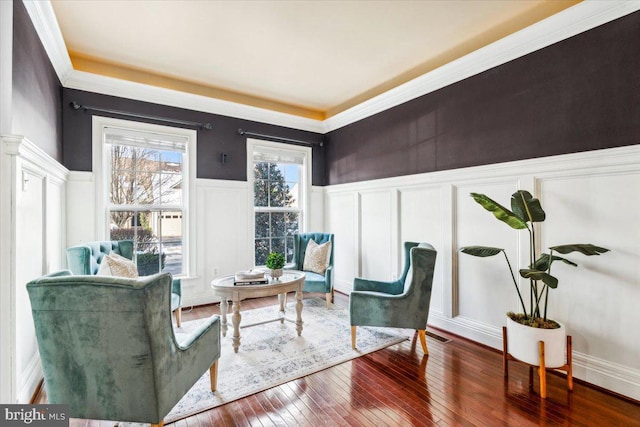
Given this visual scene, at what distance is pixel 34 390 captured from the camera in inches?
85.5

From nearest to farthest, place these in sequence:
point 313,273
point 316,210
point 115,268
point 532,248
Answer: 1. point 532,248
2. point 115,268
3. point 313,273
4. point 316,210

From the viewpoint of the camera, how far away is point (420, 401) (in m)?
2.06

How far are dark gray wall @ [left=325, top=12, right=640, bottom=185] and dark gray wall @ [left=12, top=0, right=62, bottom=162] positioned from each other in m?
3.56

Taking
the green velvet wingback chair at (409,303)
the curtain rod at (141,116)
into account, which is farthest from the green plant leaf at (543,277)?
the curtain rod at (141,116)

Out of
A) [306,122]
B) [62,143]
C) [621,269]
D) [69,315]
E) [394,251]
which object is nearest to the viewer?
[69,315]

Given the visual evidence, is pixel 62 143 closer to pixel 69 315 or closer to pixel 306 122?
pixel 69 315

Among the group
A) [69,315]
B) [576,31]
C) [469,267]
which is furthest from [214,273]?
[576,31]

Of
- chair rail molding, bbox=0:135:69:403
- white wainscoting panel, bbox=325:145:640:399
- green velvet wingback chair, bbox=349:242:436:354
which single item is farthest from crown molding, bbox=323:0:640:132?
chair rail molding, bbox=0:135:69:403

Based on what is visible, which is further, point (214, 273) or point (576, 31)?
point (214, 273)

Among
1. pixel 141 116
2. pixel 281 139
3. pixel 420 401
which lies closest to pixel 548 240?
pixel 420 401

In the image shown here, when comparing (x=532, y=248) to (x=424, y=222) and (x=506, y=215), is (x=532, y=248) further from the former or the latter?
(x=424, y=222)

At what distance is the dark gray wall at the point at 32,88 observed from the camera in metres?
1.96

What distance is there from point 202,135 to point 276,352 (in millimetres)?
3012

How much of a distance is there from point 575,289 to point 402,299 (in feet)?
4.35
